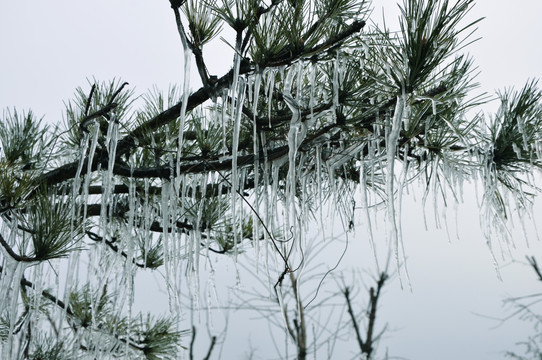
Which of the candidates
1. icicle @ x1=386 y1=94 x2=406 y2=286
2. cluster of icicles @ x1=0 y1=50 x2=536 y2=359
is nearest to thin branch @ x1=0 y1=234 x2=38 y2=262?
cluster of icicles @ x1=0 y1=50 x2=536 y2=359

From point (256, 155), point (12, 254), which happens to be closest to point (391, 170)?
point (256, 155)

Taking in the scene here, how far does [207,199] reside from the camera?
157 cm

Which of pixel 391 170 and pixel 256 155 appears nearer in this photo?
pixel 391 170

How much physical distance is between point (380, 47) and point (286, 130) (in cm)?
37

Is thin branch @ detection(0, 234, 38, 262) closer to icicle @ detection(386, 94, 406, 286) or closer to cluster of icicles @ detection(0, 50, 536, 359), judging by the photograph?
cluster of icicles @ detection(0, 50, 536, 359)

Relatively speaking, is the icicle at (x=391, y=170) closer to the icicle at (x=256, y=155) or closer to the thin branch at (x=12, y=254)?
the icicle at (x=256, y=155)

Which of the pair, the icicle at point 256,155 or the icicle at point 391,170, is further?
the icicle at point 256,155

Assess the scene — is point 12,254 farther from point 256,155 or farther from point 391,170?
point 391,170

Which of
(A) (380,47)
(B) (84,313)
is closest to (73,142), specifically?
(B) (84,313)

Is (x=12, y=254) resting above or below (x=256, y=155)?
below

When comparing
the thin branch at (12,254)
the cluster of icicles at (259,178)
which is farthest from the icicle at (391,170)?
the thin branch at (12,254)

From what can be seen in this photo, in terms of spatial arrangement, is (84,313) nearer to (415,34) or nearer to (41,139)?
(41,139)

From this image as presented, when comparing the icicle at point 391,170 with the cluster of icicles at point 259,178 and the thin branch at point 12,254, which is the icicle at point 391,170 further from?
the thin branch at point 12,254

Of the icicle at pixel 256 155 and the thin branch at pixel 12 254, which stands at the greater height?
the icicle at pixel 256 155
